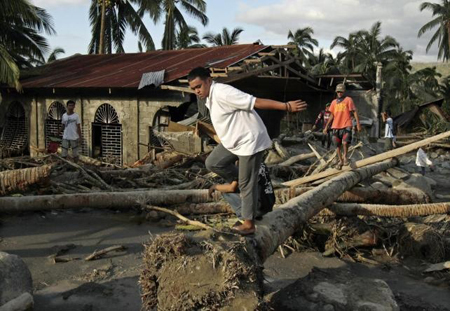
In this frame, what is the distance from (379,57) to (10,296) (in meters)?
45.3

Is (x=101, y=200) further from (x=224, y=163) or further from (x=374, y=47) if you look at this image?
(x=374, y=47)

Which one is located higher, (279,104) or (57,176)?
(279,104)

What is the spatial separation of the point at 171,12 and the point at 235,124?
91.2 feet

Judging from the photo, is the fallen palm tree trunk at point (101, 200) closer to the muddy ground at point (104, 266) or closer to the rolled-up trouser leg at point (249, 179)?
the muddy ground at point (104, 266)

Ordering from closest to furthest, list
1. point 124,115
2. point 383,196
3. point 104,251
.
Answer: point 104,251 → point 383,196 → point 124,115

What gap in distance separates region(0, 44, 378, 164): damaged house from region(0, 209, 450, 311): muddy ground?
7451mm

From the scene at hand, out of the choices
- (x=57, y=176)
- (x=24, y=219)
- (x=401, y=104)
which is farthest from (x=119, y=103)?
(x=401, y=104)

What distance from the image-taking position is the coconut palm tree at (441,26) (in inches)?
1492

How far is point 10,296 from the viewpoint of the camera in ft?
13.6

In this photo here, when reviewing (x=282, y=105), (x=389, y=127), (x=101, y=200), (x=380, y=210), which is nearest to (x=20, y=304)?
(x=282, y=105)

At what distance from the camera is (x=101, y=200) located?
769cm

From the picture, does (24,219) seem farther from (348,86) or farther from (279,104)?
(348,86)

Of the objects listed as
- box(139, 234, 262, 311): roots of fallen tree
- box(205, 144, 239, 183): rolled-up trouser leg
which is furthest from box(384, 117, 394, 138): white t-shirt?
box(139, 234, 262, 311): roots of fallen tree

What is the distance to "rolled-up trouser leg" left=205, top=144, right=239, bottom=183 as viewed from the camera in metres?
4.29
